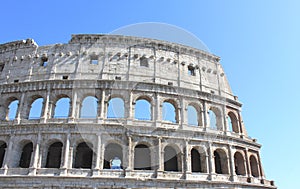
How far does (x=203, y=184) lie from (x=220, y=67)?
38.8 feet

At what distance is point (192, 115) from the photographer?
20594 mm

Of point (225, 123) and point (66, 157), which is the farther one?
point (225, 123)

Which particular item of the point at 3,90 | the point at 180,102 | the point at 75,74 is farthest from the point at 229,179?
the point at 3,90

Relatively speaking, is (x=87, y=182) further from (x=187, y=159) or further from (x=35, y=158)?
(x=187, y=159)

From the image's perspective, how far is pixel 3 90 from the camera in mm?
20266

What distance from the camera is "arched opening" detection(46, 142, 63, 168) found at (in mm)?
18336

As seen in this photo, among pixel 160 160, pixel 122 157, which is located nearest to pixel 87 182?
pixel 122 157

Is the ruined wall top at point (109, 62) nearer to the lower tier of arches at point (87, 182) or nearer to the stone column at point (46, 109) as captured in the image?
the stone column at point (46, 109)

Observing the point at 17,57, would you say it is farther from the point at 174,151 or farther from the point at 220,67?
the point at 220,67

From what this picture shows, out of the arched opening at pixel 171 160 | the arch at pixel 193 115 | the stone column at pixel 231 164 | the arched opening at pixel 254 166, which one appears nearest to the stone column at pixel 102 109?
the arched opening at pixel 171 160

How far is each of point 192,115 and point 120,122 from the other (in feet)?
20.5

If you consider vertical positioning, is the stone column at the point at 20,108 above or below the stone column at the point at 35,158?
above

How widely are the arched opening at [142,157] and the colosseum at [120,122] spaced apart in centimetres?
7

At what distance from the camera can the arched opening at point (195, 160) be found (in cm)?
1953
